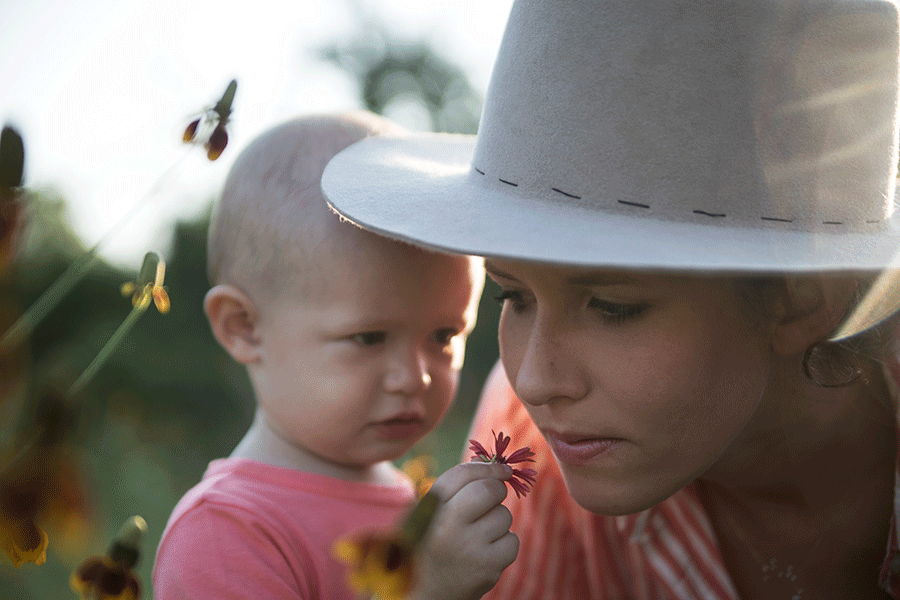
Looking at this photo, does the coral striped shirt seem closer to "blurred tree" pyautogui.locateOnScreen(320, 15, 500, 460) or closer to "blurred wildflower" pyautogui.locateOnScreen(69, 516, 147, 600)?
"blurred wildflower" pyautogui.locateOnScreen(69, 516, 147, 600)

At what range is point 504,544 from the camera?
106 centimetres

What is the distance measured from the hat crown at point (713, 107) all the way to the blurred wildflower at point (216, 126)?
18.2 inches

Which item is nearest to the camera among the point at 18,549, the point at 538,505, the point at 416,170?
the point at 18,549

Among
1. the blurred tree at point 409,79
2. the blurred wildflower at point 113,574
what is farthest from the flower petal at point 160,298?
the blurred tree at point 409,79

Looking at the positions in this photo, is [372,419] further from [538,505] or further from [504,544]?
[538,505]

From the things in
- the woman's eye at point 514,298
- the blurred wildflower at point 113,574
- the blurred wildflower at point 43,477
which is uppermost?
the blurred wildflower at point 43,477

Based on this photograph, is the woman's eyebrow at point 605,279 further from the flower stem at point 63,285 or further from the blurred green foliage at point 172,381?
the blurred green foliage at point 172,381

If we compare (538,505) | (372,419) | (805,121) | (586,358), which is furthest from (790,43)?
(538,505)

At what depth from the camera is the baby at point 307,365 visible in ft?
4.17

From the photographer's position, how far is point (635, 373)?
101 cm

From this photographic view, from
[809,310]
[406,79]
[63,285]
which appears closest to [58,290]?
[63,285]

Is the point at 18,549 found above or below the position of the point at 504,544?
above

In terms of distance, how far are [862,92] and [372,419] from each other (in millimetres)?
971

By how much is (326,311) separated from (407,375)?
7.6 inches
